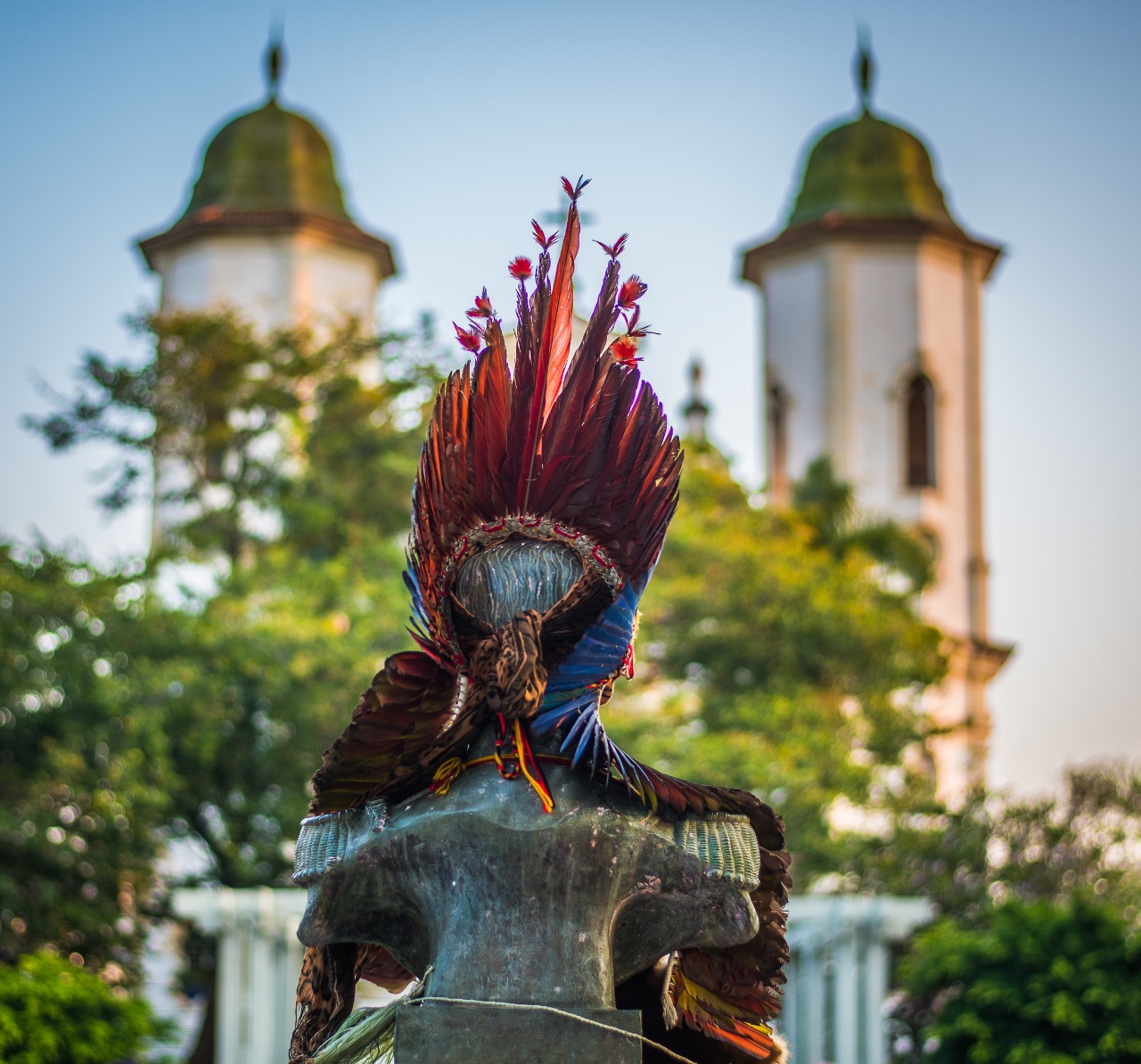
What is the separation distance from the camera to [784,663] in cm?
1875

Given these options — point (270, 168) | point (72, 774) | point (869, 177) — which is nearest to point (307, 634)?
point (72, 774)

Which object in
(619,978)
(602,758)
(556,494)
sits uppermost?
(556,494)

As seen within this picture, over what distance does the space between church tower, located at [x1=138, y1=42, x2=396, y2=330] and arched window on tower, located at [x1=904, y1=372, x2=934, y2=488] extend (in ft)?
28.9

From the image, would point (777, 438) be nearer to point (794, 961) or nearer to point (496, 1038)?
point (794, 961)

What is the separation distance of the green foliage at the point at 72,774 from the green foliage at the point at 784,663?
421cm

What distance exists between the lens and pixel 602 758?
3.00 metres

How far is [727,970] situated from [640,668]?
15.7m

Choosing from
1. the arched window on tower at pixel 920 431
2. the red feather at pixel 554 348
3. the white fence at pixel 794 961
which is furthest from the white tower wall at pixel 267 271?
the red feather at pixel 554 348

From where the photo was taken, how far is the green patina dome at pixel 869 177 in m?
31.4

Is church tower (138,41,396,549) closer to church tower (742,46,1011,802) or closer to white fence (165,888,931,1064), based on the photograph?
church tower (742,46,1011,802)

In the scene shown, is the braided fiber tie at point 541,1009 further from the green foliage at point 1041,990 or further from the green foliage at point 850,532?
the green foliage at point 850,532

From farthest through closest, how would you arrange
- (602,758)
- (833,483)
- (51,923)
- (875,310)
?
(875,310), (833,483), (51,923), (602,758)

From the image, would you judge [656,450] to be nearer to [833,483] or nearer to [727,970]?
[727,970]

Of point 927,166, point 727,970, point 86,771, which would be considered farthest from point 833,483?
point 727,970
